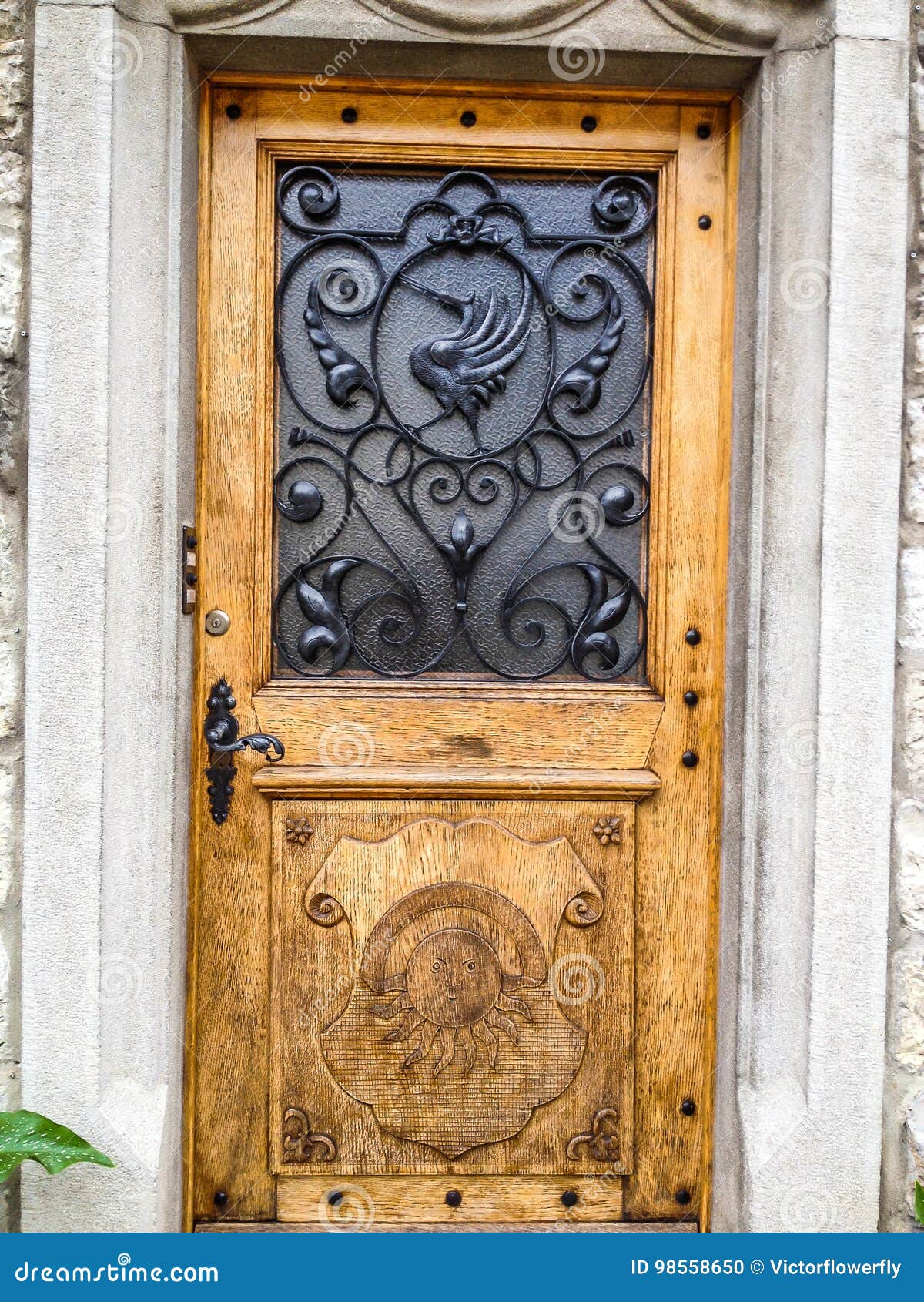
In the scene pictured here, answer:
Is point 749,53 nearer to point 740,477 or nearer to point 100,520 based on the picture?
point 740,477

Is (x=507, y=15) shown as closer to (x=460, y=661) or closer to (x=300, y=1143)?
(x=460, y=661)

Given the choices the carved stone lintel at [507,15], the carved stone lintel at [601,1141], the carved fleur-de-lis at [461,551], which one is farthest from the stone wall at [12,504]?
the carved stone lintel at [601,1141]

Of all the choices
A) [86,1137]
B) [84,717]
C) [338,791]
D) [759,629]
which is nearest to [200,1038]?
[86,1137]

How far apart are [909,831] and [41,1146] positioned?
1.71 meters

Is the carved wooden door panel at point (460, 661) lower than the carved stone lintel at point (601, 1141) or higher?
higher

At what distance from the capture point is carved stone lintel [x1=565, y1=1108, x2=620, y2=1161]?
6.51 ft

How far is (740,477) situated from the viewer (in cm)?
192

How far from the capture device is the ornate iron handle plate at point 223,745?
1.93 metres

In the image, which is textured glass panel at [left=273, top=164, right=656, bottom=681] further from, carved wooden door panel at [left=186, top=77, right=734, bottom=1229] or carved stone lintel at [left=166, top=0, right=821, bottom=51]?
carved stone lintel at [left=166, top=0, right=821, bottom=51]

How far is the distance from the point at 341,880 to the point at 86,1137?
0.67 m

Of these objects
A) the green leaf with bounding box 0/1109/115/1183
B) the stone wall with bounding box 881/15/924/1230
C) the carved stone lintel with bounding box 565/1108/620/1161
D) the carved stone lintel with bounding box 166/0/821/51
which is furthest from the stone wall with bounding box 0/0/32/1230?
the stone wall with bounding box 881/15/924/1230

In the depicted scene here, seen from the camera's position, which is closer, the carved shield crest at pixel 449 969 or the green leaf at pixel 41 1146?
the green leaf at pixel 41 1146

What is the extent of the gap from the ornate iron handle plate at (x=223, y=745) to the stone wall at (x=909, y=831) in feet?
4.21

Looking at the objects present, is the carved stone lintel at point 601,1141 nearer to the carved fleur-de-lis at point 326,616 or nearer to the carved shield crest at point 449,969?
the carved shield crest at point 449,969
